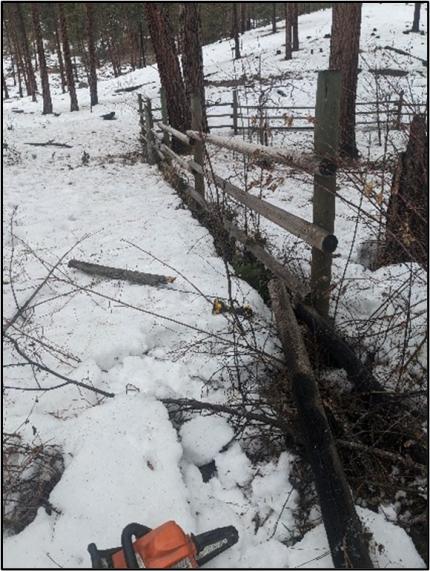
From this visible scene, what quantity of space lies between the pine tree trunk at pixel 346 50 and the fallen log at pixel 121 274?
17.7ft

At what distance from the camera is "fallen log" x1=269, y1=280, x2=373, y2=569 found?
69.9 inches

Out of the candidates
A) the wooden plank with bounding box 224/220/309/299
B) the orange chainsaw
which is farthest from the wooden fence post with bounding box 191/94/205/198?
the orange chainsaw

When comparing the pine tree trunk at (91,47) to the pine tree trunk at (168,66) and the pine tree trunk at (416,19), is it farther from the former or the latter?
the pine tree trunk at (416,19)

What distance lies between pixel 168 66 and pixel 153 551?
31.3 feet

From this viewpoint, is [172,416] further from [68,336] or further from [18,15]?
[18,15]

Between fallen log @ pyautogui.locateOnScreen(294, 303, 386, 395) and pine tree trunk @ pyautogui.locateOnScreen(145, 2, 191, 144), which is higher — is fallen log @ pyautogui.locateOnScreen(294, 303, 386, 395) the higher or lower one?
the lower one

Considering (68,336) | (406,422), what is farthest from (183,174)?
(406,422)

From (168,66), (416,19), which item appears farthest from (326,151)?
(416,19)

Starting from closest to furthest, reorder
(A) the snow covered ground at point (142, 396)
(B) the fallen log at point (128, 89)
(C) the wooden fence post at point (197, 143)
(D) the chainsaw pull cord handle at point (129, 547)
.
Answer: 1. (D) the chainsaw pull cord handle at point (129, 547)
2. (A) the snow covered ground at point (142, 396)
3. (C) the wooden fence post at point (197, 143)
4. (B) the fallen log at point (128, 89)

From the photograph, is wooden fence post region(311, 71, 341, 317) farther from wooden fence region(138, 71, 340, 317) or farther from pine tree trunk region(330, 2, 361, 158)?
pine tree trunk region(330, 2, 361, 158)

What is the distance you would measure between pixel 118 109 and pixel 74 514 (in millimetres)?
21716

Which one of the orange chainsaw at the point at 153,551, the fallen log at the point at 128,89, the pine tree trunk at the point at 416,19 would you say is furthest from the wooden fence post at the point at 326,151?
the pine tree trunk at the point at 416,19

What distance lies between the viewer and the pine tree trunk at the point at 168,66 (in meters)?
9.00

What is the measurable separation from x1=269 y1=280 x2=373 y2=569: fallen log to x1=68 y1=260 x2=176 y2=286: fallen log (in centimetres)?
166
